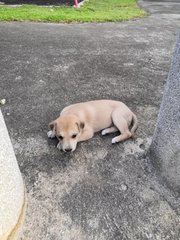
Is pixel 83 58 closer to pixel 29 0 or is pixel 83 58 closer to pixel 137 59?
pixel 137 59

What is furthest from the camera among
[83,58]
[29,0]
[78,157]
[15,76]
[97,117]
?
[29,0]

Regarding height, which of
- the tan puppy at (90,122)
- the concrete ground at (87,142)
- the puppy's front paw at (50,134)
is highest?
the tan puppy at (90,122)

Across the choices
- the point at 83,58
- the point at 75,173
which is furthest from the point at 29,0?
the point at 75,173

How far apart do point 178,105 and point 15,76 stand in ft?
10.0

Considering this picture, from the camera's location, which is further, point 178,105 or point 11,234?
point 178,105

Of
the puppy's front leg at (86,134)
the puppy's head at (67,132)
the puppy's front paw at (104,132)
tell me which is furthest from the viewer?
the puppy's front paw at (104,132)

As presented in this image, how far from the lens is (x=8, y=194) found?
7.13ft

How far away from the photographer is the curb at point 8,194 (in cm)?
212

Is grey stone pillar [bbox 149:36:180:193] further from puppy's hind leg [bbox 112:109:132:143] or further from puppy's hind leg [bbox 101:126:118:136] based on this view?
puppy's hind leg [bbox 101:126:118:136]

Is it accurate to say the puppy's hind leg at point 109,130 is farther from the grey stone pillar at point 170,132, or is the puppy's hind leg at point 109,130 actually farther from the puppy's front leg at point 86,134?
the grey stone pillar at point 170,132

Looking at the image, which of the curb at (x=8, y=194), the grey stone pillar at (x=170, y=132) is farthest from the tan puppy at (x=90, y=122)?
the curb at (x=8, y=194)

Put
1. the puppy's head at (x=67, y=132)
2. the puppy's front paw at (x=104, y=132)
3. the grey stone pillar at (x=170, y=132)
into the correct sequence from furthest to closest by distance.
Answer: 1. the puppy's front paw at (x=104, y=132)
2. the puppy's head at (x=67, y=132)
3. the grey stone pillar at (x=170, y=132)

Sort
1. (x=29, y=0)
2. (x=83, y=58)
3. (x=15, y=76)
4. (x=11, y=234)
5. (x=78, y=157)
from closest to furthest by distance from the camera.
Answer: (x=11, y=234) < (x=78, y=157) < (x=15, y=76) < (x=83, y=58) < (x=29, y=0)

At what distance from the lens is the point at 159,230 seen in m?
2.38
